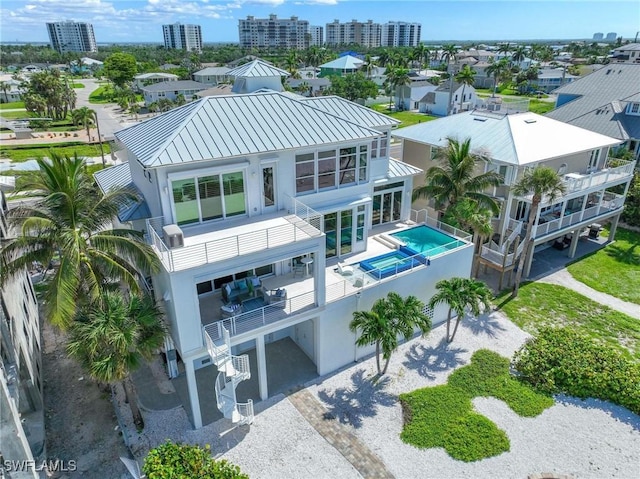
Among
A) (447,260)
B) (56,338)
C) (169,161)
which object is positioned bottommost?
(56,338)

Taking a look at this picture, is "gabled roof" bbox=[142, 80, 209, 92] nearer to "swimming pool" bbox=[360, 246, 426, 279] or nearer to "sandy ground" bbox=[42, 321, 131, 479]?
"sandy ground" bbox=[42, 321, 131, 479]

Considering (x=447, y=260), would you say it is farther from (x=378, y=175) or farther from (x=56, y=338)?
(x=56, y=338)

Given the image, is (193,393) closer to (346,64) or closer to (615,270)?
(615,270)

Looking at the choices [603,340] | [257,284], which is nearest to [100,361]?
[257,284]

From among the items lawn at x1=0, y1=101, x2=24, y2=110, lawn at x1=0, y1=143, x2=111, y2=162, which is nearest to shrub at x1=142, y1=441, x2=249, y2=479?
lawn at x1=0, y1=143, x2=111, y2=162

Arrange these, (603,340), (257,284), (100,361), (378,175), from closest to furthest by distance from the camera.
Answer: (100,361) < (257,284) < (603,340) < (378,175)

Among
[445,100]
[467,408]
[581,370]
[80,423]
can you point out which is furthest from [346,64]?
[80,423]
